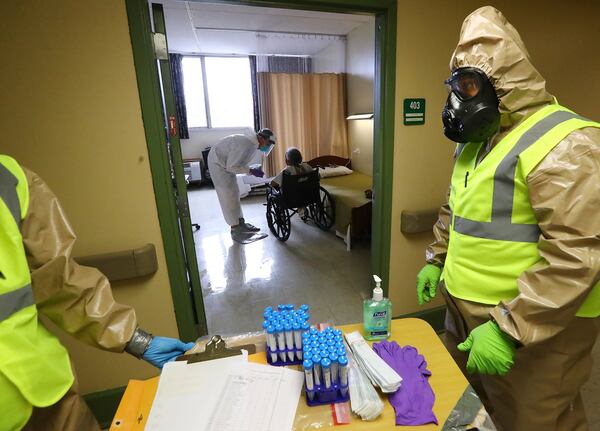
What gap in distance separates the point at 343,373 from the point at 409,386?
7.6 inches

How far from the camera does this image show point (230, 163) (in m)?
3.83

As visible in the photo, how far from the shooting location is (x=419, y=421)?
2.48 feet

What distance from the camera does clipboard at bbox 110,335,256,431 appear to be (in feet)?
2.58

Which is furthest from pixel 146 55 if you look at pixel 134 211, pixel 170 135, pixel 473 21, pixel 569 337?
pixel 569 337

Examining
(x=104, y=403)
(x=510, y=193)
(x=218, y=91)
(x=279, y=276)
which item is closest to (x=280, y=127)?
(x=218, y=91)

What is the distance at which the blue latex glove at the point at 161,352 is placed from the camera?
0.92 m

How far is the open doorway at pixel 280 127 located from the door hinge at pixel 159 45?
69.4 inches

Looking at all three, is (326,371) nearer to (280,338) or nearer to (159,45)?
(280,338)

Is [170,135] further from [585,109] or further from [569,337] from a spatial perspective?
[585,109]

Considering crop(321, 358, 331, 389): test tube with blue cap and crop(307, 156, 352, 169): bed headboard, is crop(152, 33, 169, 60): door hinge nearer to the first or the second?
crop(321, 358, 331, 389): test tube with blue cap

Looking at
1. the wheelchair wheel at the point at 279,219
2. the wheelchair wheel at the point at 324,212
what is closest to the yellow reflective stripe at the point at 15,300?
the wheelchair wheel at the point at 279,219

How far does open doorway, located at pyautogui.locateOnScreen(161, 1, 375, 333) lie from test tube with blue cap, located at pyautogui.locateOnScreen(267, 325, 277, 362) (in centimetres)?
153

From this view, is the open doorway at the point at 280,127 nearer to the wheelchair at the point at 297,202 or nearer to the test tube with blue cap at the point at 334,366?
the wheelchair at the point at 297,202

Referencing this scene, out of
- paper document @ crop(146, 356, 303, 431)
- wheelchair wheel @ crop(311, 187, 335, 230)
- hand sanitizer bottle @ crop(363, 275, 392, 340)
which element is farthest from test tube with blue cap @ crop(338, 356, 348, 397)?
wheelchair wheel @ crop(311, 187, 335, 230)
